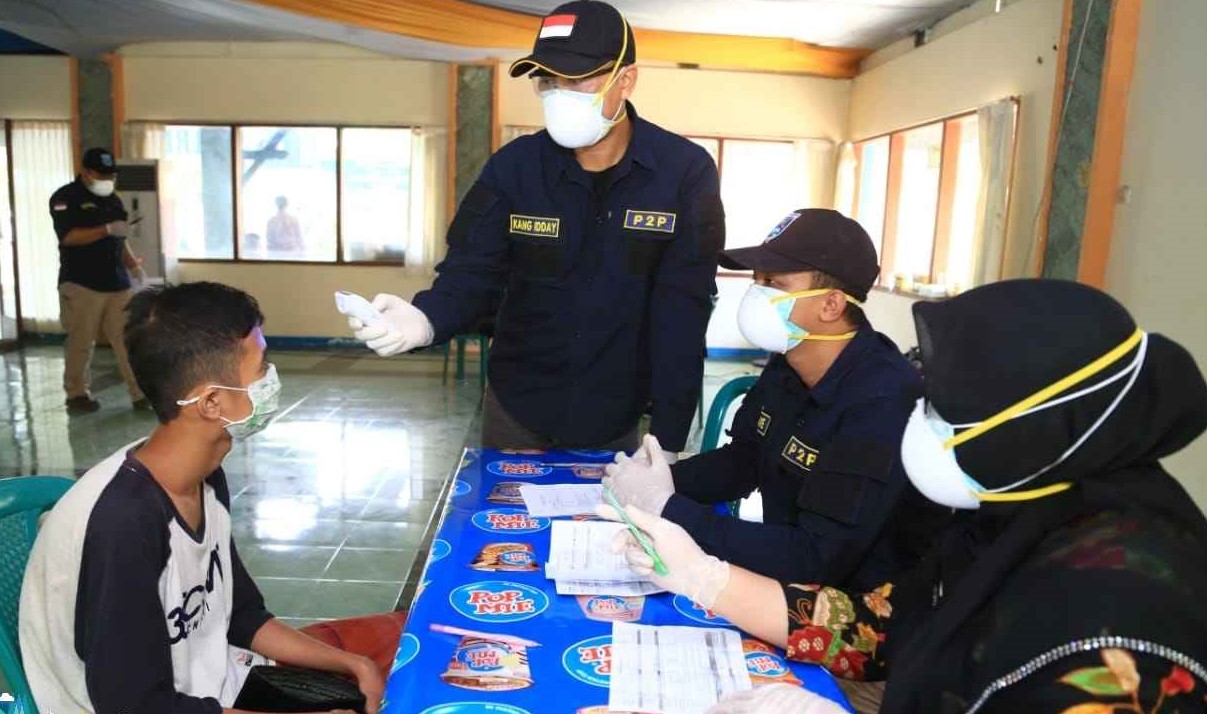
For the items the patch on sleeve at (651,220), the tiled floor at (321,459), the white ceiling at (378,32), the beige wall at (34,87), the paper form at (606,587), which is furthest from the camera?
the beige wall at (34,87)

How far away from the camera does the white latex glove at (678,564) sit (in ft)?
3.70

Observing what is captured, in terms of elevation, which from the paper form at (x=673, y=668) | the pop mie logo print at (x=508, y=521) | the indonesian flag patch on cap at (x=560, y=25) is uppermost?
the indonesian flag patch on cap at (x=560, y=25)

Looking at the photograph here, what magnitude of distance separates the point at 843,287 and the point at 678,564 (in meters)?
0.69

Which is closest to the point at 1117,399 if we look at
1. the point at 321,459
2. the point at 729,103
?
the point at 321,459

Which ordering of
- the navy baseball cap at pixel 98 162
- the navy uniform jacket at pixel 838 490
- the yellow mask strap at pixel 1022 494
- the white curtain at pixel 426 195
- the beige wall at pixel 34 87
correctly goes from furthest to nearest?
the white curtain at pixel 426 195 < the beige wall at pixel 34 87 < the navy baseball cap at pixel 98 162 < the navy uniform jacket at pixel 838 490 < the yellow mask strap at pixel 1022 494

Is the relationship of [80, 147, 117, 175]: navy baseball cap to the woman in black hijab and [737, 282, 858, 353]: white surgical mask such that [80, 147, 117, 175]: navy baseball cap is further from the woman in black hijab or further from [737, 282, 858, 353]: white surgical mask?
the woman in black hijab

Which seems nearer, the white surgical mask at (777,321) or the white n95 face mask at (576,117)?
the white surgical mask at (777,321)

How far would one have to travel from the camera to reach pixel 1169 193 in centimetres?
328

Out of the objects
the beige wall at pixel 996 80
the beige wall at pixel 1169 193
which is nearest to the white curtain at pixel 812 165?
the beige wall at pixel 996 80

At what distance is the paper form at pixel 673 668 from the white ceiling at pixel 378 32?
18.8 ft

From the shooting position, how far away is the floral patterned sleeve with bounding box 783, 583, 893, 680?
1090 mm

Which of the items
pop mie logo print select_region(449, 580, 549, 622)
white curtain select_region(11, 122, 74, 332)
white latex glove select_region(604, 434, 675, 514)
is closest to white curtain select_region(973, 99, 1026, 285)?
white latex glove select_region(604, 434, 675, 514)

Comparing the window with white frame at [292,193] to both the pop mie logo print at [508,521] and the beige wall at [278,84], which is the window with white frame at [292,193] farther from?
the pop mie logo print at [508,521]

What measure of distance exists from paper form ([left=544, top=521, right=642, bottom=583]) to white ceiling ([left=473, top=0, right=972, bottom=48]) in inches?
212
